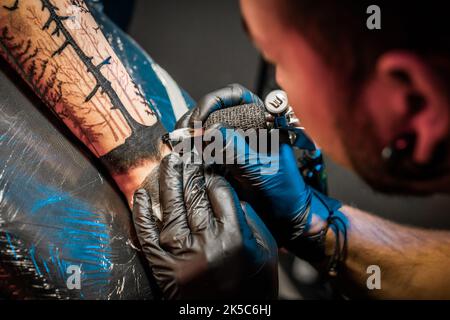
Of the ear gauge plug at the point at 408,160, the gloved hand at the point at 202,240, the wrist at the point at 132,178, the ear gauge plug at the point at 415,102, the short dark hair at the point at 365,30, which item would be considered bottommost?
the gloved hand at the point at 202,240

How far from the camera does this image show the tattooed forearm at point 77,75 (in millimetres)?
1071

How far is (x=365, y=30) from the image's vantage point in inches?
22.6

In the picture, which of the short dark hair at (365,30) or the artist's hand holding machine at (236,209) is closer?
the short dark hair at (365,30)

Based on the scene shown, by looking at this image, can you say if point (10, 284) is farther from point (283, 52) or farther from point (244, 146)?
point (283, 52)

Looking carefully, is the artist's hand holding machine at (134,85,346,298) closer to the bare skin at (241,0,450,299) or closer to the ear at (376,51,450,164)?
the bare skin at (241,0,450,299)

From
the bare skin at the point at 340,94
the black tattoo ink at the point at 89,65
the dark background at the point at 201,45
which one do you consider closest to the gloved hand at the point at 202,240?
the black tattoo ink at the point at 89,65

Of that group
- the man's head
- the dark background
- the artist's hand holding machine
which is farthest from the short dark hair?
the dark background

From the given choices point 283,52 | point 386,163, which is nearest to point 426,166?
point 386,163

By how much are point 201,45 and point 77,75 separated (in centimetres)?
106

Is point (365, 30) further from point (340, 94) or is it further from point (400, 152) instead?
point (400, 152)

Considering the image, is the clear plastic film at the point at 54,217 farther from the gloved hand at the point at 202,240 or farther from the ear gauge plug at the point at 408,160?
the ear gauge plug at the point at 408,160

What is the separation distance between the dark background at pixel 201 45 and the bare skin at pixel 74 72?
87cm

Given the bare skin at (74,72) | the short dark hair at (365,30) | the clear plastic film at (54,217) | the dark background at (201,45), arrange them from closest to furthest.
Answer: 1. the short dark hair at (365,30)
2. the clear plastic film at (54,217)
3. the bare skin at (74,72)
4. the dark background at (201,45)
